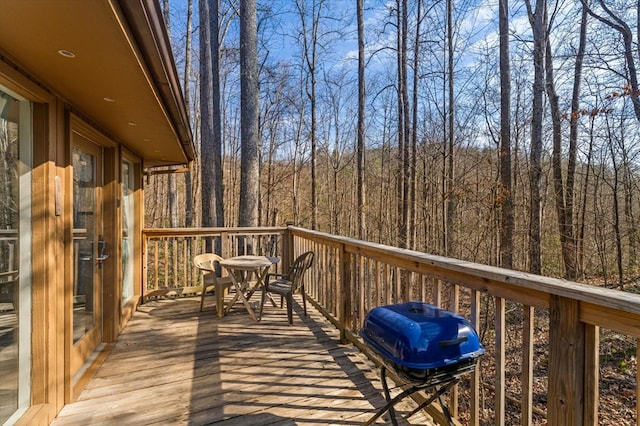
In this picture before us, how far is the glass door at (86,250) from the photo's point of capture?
9.40 ft

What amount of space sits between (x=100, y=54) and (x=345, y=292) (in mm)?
2644

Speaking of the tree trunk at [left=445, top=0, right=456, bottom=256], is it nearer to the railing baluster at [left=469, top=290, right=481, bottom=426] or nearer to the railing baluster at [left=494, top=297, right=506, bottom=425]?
the railing baluster at [left=469, top=290, right=481, bottom=426]

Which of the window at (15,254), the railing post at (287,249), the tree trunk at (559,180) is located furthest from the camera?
the tree trunk at (559,180)

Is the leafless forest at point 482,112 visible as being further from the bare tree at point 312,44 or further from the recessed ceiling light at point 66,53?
the recessed ceiling light at point 66,53

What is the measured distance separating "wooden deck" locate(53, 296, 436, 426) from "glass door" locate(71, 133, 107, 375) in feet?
0.89

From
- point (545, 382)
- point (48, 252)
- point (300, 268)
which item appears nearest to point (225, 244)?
point (300, 268)

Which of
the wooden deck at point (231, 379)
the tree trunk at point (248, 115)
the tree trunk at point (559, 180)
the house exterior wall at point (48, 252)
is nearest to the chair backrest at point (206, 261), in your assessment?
the wooden deck at point (231, 379)

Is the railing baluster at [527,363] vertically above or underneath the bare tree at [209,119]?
underneath

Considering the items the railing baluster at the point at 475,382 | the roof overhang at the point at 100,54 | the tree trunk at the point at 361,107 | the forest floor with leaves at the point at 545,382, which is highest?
the tree trunk at the point at 361,107

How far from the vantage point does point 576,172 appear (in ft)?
25.1

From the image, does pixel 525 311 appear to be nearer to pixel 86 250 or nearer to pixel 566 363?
pixel 566 363

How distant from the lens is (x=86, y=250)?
3096mm

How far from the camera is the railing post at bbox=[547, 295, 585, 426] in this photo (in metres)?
1.36

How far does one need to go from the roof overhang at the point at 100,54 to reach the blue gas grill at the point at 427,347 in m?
1.70
